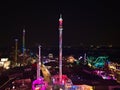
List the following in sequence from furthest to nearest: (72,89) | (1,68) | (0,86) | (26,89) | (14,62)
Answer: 1. (14,62)
2. (1,68)
3. (0,86)
4. (26,89)
5. (72,89)

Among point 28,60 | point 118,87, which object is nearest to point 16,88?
point 118,87

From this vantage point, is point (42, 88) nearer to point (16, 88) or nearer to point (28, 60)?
point (16, 88)

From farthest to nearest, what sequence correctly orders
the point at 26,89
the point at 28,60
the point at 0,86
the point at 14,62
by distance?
the point at 28,60
the point at 14,62
the point at 0,86
the point at 26,89

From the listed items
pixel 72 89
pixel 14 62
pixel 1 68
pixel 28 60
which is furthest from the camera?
pixel 28 60

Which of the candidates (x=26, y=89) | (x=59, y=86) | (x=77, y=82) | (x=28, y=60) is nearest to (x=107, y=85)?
(x=77, y=82)

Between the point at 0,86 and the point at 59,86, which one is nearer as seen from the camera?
the point at 59,86

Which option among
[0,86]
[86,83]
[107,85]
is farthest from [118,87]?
[0,86]

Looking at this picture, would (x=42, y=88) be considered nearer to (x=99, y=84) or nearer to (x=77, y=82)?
(x=77, y=82)

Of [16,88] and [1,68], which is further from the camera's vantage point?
[1,68]

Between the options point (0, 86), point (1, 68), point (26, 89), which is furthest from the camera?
point (1, 68)
